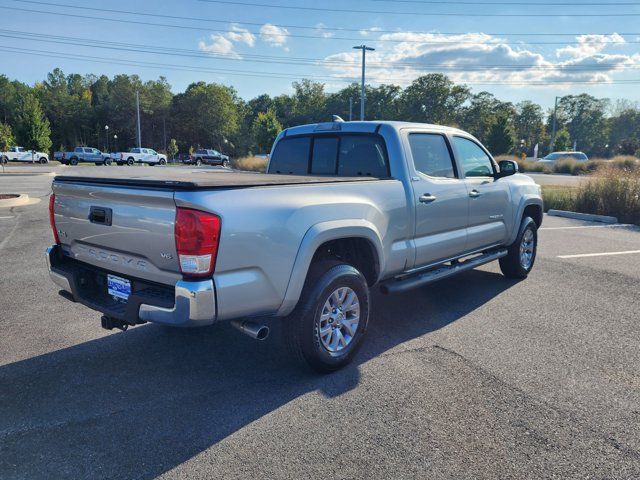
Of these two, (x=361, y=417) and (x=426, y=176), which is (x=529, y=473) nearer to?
(x=361, y=417)

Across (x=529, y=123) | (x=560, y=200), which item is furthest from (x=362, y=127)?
(x=529, y=123)

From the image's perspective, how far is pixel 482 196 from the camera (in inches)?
209

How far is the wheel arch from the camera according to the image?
10.6ft

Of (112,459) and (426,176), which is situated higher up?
(426,176)

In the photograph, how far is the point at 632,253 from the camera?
8.12 m

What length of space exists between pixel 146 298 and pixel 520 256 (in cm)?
504

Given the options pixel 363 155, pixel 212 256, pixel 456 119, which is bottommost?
pixel 212 256

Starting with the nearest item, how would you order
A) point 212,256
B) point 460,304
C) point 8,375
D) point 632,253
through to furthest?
point 212,256, point 8,375, point 460,304, point 632,253

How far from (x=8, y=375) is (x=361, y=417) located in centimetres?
268

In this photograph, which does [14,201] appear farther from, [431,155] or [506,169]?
[506,169]

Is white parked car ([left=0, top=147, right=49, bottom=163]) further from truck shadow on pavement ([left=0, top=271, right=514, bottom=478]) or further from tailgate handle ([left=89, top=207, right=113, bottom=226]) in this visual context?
tailgate handle ([left=89, top=207, right=113, bottom=226])

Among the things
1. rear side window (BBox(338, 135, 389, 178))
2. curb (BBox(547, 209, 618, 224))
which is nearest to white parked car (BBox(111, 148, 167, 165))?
curb (BBox(547, 209, 618, 224))

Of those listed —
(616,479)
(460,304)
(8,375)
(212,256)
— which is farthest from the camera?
(460,304)

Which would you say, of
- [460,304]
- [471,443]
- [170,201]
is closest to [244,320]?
[170,201]
